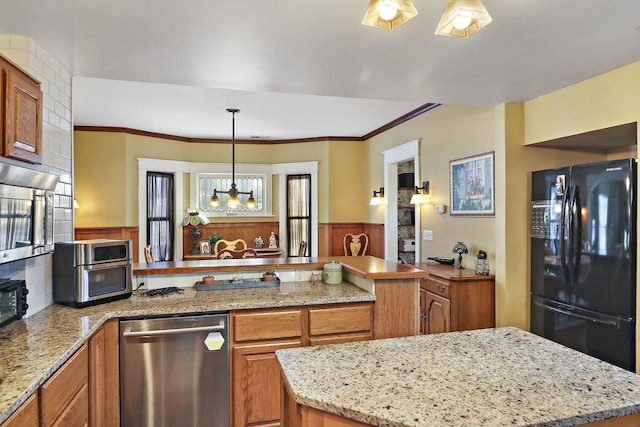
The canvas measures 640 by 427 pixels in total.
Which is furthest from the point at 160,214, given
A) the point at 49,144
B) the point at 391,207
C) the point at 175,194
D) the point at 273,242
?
the point at 49,144

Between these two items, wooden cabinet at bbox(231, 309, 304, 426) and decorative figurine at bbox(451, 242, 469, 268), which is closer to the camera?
wooden cabinet at bbox(231, 309, 304, 426)

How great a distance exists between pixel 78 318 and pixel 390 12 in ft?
7.08

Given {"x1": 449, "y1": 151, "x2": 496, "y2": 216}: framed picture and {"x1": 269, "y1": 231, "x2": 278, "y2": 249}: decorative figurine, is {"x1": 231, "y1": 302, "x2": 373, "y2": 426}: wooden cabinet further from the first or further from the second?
{"x1": 269, "y1": 231, "x2": 278, "y2": 249}: decorative figurine

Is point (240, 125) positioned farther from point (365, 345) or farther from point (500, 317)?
point (365, 345)

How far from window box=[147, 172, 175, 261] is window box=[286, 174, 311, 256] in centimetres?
198

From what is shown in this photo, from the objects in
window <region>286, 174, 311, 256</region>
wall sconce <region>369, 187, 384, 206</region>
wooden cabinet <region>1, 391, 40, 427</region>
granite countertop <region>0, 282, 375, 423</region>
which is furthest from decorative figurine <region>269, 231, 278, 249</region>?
wooden cabinet <region>1, 391, 40, 427</region>

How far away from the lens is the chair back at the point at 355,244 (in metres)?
6.20

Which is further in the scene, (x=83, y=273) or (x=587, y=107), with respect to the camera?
(x=587, y=107)

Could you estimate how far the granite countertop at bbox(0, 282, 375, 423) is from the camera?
1381mm

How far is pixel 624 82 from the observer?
2.56 meters

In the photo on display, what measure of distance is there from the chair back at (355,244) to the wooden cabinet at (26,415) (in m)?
5.00

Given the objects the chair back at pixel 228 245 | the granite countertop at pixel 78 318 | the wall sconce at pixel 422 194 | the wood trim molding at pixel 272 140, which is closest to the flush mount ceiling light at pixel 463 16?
the granite countertop at pixel 78 318

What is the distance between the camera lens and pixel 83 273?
232 centimetres

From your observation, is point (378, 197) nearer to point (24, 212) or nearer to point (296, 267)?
point (296, 267)
